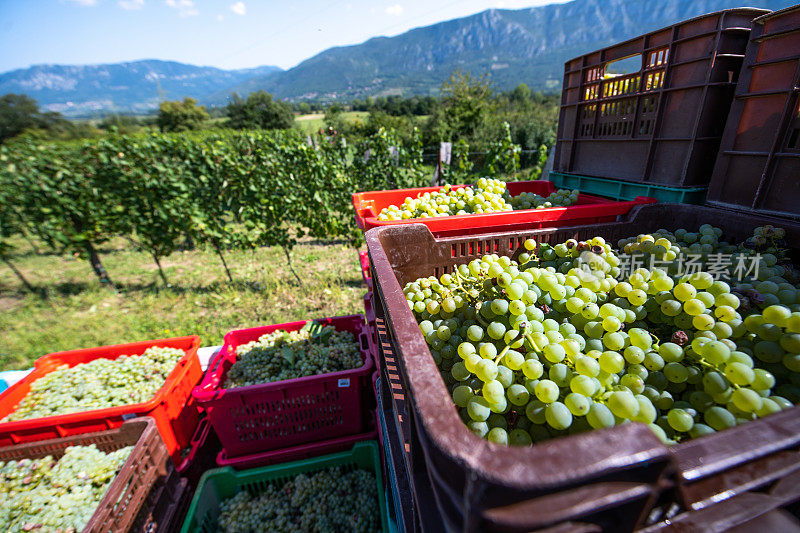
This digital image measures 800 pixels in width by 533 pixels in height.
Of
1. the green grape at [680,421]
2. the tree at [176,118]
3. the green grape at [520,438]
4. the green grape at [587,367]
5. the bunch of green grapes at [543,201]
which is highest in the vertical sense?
the tree at [176,118]

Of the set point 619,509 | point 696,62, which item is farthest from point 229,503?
point 696,62

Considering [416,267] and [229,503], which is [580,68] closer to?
[416,267]

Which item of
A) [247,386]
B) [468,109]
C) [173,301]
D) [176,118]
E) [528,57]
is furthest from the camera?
[528,57]

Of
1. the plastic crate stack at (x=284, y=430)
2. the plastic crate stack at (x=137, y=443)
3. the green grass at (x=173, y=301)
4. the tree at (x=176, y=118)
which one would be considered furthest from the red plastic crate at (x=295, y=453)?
the tree at (x=176, y=118)

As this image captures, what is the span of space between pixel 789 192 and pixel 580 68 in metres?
1.78

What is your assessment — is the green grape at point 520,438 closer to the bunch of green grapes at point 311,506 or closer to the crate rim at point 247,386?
the crate rim at point 247,386

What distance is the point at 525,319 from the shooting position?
3.43 ft

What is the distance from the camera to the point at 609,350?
1.04m

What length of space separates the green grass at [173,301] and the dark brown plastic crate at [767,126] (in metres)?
4.02

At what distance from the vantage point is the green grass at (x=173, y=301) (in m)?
4.48

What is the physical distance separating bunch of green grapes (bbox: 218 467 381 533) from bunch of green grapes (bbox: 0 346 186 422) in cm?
106

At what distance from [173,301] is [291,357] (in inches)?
153

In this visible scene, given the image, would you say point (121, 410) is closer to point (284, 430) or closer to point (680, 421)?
point (284, 430)

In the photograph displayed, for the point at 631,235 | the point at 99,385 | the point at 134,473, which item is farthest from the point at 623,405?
the point at 99,385
